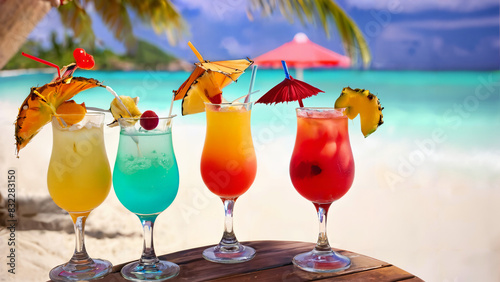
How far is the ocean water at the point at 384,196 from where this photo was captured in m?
5.30

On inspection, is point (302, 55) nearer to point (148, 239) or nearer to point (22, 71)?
point (148, 239)

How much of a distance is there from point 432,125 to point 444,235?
8.90m

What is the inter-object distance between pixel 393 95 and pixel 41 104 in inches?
716

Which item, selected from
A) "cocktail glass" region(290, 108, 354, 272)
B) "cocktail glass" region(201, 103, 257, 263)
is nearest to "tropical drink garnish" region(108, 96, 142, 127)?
"cocktail glass" region(201, 103, 257, 263)

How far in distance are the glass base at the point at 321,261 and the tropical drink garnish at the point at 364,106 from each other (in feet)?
1.27

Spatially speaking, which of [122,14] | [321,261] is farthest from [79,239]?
[122,14]

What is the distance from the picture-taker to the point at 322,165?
153 cm

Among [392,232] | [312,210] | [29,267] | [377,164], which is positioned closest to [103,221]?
[29,267]

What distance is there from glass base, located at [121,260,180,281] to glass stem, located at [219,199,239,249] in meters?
0.19

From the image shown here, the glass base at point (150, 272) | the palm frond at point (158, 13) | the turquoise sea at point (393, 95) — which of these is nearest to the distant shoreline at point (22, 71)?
the turquoise sea at point (393, 95)

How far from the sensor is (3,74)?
2067 cm

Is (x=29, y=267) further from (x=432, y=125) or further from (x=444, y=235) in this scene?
(x=432, y=125)

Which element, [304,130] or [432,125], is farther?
[432,125]

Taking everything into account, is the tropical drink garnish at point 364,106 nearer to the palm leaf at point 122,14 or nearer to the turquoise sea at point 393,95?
the palm leaf at point 122,14
